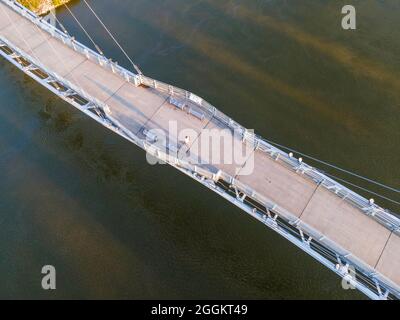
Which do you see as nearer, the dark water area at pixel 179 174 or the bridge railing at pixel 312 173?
the bridge railing at pixel 312 173

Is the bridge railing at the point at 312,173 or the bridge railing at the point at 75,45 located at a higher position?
the bridge railing at the point at 75,45

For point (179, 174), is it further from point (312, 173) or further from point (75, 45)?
point (75, 45)

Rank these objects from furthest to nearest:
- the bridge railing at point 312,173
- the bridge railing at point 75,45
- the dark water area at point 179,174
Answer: the bridge railing at point 75,45 → the dark water area at point 179,174 → the bridge railing at point 312,173

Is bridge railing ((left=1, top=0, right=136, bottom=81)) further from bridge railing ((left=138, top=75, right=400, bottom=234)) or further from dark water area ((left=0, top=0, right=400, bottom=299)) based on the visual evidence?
dark water area ((left=0, top=0, right=400, bottom=299))

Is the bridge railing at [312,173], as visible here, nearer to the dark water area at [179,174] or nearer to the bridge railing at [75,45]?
the bridge railing at [75,45]

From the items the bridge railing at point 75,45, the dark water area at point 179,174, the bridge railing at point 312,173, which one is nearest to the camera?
the bridge railing at point 312,173

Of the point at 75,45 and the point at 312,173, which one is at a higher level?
the point at 75,45

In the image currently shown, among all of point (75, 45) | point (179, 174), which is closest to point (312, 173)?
point (179, 174)

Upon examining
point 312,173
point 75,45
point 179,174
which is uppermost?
point 75,45

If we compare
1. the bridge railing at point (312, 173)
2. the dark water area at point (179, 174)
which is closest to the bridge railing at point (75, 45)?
the bridge railing at point (312, 173)
